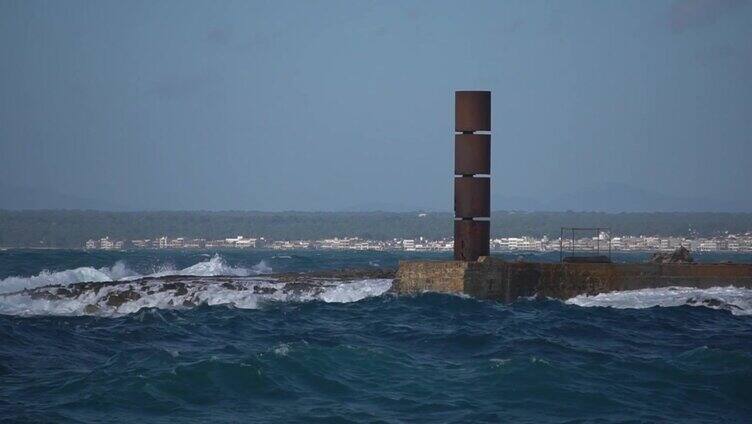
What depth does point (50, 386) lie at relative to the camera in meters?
18.9

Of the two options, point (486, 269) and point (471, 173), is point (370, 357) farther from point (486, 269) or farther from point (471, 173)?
point (471, 173)

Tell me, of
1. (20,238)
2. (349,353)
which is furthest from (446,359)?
(20,238)

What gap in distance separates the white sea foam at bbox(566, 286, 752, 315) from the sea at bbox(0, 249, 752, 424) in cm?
5

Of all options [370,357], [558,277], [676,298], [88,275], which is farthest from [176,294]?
[88,275]

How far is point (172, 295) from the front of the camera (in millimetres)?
31516

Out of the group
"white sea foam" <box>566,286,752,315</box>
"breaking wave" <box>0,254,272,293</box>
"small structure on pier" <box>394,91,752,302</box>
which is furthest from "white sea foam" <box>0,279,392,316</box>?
"white sea foam" <box>566,286,752,315</box>

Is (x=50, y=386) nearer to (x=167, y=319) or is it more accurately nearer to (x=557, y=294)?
(x=167, y=319)

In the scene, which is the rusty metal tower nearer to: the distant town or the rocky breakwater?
the rocky breakwater

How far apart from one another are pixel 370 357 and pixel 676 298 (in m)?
10.5

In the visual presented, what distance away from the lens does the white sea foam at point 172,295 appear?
3047cm

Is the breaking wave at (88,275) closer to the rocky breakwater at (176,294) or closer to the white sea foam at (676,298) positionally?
the rocky breakwater at (176,294)

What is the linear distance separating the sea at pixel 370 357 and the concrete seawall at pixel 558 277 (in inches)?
12.1

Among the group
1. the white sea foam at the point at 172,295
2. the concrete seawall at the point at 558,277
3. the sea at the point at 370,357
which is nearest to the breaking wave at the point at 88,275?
the white sea foam at the point at 172,295

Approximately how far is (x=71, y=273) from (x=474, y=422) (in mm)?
32517
